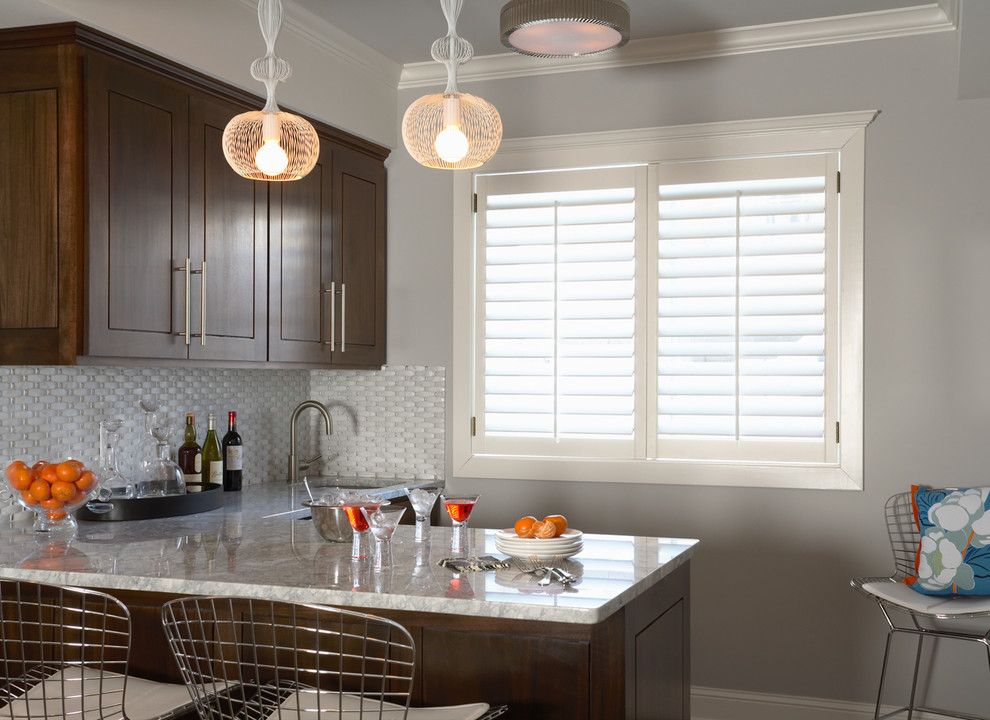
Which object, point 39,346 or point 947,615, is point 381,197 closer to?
point 39,346

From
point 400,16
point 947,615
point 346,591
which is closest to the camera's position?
point 346,591

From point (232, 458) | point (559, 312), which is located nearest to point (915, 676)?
point (559, 312)

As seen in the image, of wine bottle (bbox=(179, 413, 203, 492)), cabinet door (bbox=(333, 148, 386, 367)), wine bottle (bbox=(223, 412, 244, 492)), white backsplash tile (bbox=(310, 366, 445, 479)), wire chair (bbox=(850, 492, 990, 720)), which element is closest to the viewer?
wire chair (bbox=(850, 492, 990, 720))

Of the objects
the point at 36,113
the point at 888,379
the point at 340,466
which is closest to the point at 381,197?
the point at 340,466

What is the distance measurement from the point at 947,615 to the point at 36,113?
9.84 feet

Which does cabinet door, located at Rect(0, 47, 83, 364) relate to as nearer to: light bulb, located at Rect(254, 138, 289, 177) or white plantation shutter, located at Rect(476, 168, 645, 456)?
light bulb, located at Rect(254, 138, 289, 177)

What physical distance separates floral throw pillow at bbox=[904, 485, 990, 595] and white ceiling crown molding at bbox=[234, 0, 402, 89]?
270cm

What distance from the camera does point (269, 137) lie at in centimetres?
248

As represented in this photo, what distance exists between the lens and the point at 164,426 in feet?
12.5

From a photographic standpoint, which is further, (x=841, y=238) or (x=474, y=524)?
(x=474, y=524)

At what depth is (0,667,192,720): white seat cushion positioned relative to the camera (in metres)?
2.13

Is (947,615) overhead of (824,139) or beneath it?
beneath

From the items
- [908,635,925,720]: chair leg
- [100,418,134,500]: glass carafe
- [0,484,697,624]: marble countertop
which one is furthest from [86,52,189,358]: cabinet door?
[908,635,925,720]: chair leg

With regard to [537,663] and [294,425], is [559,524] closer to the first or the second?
[537,663]
